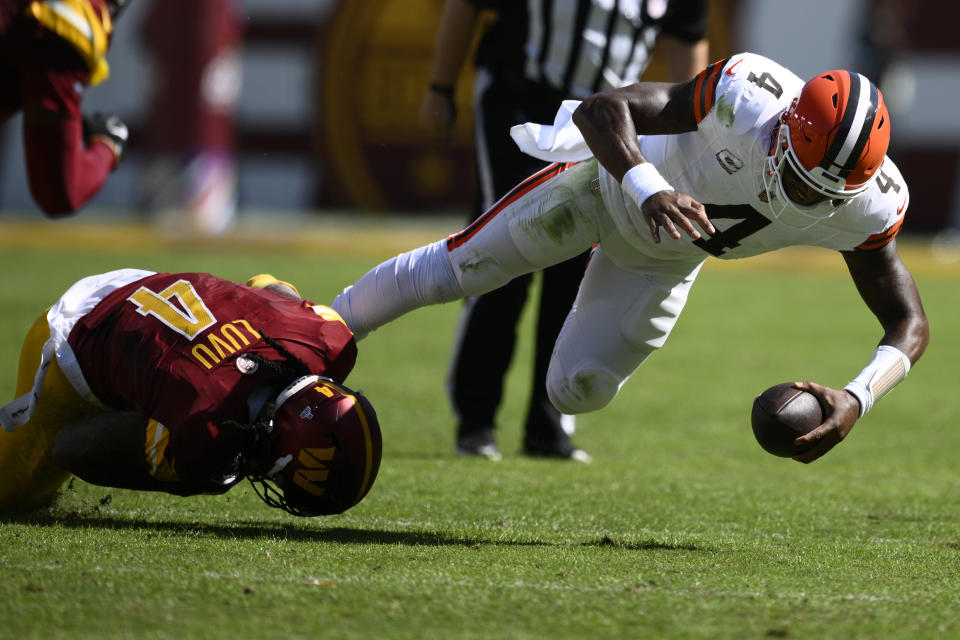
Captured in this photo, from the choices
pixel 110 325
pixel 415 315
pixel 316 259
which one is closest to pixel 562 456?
pixel 110 325

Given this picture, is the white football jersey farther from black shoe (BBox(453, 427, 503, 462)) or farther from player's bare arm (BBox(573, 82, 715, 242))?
black shoe (BBox(453, 427, 503, 462))

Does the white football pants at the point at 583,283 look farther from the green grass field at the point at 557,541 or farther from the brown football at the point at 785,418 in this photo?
the brown football at the point at 785,418

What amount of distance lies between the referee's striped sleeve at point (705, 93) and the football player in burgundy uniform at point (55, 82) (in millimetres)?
1849

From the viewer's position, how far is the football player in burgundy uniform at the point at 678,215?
9.25 feet

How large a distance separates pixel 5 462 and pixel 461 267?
1206 mm

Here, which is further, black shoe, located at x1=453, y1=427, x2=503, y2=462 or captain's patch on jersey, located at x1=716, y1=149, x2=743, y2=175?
black shoe, located at x1=453, y1=427, x2=503, y2=462

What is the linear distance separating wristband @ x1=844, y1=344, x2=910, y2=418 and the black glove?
246 centimetres

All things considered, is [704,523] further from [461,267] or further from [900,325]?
[461,267]

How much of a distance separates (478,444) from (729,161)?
1556 millimetres

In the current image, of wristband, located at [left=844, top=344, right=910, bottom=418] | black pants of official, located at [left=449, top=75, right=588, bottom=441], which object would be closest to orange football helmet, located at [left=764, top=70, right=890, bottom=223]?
wristband, located at [left=844, top=344, right=910, bottom=418]

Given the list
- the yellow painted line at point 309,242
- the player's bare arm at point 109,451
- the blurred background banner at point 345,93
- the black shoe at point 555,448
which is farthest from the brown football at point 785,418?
the blurred background banner at point 345,93

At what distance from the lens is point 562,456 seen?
4.26 metres

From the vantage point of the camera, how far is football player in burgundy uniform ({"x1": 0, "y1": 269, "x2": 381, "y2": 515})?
2.75m

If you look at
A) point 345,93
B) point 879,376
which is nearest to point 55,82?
point 879,376
